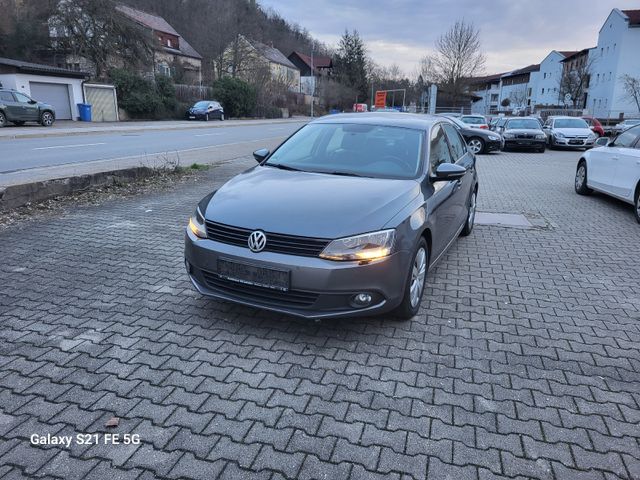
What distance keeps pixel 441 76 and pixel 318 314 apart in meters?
66.1

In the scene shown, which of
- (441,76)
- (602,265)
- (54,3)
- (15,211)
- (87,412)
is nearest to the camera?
(87,412)

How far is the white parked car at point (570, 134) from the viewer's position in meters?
22.3

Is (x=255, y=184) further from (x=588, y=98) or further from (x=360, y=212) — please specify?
(x=588, y=98)

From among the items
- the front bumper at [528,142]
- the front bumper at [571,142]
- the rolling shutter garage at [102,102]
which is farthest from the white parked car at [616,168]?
the rolling shutter garage at [102,102]

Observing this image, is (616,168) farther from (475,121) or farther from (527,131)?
(475,121)

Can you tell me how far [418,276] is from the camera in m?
4.13

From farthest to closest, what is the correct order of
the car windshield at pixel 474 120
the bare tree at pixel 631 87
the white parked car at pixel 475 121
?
the bare tree at pixel 631 87 → the car windshield at pixel 474 120 → the white parked car at pixel 475 121

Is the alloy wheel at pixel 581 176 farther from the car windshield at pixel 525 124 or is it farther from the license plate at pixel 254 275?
the car windshield at pixel 525 124

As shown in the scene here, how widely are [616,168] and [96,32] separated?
39727mm

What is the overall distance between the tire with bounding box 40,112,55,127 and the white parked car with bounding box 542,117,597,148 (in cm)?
2492

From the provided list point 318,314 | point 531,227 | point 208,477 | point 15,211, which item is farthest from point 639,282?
point 15,211

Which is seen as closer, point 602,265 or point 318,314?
point 318,314

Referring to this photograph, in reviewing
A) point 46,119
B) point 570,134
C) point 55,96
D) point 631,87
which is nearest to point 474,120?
point 570,134

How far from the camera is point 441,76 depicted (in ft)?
210
